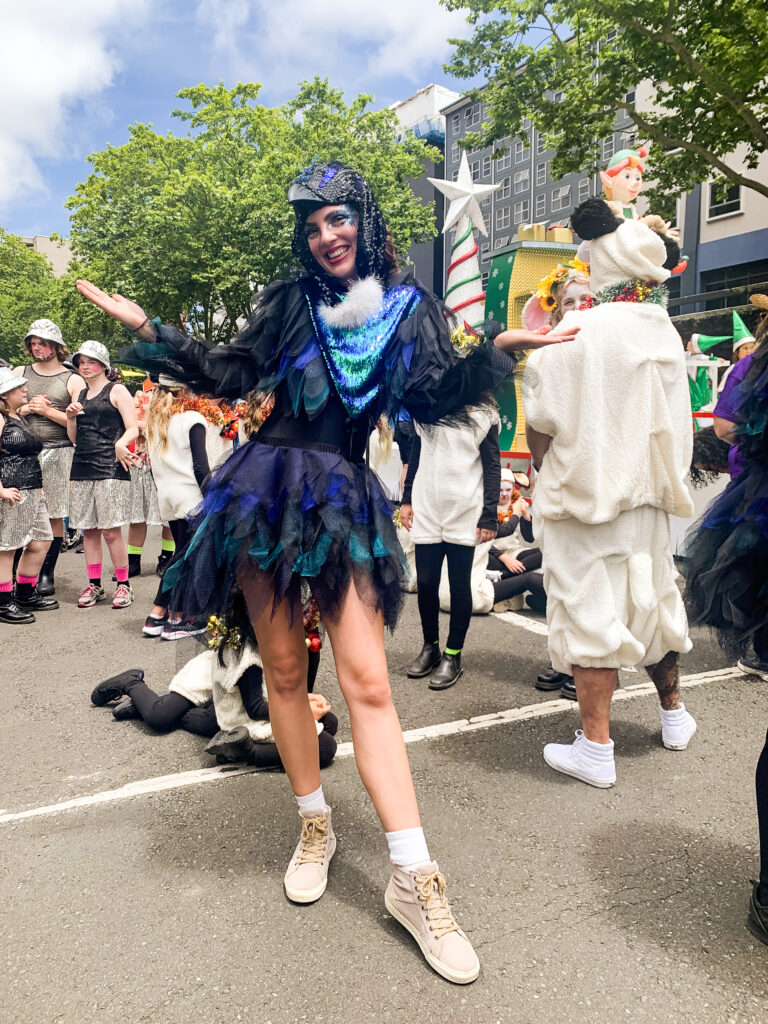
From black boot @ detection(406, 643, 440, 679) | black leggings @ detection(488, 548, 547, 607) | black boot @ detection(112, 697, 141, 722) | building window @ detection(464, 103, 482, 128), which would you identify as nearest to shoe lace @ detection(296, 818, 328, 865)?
black boot @ detection(112, 697, 141, 722)

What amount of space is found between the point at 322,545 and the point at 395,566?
0.81 feet

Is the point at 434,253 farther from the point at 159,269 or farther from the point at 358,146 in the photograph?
the point at 159,269

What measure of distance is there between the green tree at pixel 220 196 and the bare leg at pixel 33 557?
1513 cm

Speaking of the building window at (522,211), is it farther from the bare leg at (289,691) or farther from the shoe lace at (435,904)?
the shoe lace at (435,904)

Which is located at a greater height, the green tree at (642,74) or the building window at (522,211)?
the building window at (522,211)

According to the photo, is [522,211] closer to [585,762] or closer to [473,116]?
[473,116]

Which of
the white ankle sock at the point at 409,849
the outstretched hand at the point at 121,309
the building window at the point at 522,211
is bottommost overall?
the white ankle sock at the point at 409,849

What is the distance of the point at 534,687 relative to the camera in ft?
13.9

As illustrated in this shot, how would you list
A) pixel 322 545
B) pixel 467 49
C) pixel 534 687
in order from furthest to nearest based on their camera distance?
pixel 467 49 < pixel 534 687 < pixel 322 545

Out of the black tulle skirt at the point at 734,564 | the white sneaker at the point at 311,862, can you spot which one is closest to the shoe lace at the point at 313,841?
the white sneaker at the point at 311,862

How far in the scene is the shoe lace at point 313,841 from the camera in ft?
7.72

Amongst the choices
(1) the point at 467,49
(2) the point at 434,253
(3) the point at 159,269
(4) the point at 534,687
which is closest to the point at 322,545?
(4) the point at 534,687

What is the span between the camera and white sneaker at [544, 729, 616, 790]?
9.80ft

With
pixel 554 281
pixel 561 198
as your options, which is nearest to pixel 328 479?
pixel 554 281
